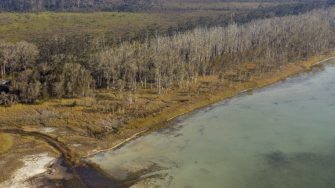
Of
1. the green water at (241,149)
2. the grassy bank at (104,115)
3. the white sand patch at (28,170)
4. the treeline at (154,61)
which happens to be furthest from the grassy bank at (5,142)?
the green water at (241,149)

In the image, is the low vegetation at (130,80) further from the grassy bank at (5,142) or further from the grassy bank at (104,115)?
the grassy bank at (5,142)

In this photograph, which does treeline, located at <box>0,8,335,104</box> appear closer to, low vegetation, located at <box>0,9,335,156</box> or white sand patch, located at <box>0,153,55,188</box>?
low vegetation, located at <box>0,9,335,156</box>

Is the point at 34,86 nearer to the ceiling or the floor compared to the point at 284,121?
nearer to the ceiling

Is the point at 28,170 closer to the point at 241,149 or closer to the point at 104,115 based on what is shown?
the point at 104,115

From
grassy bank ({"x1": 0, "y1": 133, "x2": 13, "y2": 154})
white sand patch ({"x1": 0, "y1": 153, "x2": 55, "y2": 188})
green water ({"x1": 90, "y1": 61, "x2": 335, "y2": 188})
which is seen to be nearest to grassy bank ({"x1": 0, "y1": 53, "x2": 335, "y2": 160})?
green water ({"x1": 90, "y1": 61, "x2": 335, "y2": 188})

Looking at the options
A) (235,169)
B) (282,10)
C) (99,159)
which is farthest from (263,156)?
(282,10)

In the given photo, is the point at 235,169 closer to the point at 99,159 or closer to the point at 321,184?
the point at 321,184
